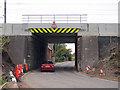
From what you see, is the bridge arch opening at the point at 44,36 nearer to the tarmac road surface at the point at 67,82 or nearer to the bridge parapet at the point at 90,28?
the bridge parapet at the point at 90,28

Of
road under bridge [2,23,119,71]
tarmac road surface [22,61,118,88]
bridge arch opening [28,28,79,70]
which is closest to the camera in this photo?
tarmac road surface [22,61,118,88]

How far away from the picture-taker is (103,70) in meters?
16.7

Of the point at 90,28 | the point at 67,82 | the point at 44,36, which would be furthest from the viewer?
the point at 44,36

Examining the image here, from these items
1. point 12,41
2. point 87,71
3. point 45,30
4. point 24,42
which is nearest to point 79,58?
point 87,71

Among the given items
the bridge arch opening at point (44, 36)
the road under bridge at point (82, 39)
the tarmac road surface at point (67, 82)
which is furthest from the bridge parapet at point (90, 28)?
the tarmac road surface at point (67, 82)

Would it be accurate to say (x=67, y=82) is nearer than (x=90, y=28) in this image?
Yes

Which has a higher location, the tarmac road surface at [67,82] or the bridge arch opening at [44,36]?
the bridge arch opening at [44,36]

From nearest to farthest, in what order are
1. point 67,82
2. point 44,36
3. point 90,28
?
point 67,82 < point 90,28 < point 44,36

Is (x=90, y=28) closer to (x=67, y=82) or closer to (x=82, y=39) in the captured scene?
(x=82, y=39)

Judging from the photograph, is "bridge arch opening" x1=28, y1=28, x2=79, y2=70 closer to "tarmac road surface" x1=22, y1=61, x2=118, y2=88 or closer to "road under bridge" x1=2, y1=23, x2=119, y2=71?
"road under bridge" x1=2, y1=23, x2=119, y2=71

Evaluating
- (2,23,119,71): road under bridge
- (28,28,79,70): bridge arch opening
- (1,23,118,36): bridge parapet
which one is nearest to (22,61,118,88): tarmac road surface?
(2,23,119,71): road under bridge

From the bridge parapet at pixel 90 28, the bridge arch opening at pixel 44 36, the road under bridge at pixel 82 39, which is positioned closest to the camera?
the road under bridge at pixel 82 39

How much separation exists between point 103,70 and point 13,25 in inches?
470

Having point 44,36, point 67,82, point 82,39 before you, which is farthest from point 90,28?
point 67,82
